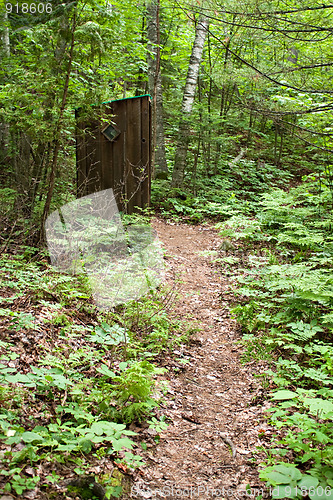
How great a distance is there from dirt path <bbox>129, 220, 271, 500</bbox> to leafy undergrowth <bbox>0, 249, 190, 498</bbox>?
0.67 ft

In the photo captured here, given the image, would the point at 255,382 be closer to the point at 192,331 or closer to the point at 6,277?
the point at 192,331

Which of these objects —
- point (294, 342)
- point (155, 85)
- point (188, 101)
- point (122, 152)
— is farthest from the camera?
point (188, 101)

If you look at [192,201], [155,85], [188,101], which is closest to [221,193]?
[192,201]

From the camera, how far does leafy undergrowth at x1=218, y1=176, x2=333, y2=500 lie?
7.78 feet

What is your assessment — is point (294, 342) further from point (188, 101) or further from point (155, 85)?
point (155, 85)

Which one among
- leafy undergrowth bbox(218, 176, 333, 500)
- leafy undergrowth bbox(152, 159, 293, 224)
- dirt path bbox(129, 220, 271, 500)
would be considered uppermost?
leafy undergrowth bbox(152, 159, 293, 224)

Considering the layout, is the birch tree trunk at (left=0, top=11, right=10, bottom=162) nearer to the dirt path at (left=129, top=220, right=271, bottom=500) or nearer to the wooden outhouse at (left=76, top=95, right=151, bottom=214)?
the wooden outhouse at (left=76, top=95, right=151, bottom=214)

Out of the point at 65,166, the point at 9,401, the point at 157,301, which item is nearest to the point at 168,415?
the point at 9,401

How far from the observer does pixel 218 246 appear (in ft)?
27.6

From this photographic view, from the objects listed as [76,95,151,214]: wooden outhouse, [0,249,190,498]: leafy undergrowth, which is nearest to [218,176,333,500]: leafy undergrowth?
[0,249,190,498]: leafy undergrowth

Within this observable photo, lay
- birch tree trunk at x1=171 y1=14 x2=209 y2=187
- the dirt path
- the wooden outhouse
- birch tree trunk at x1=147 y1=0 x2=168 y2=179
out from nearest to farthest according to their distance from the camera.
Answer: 1. the dirt path
2. the wooden outhouse
3. birch tree trunk at x1=147 y1=0 x2=168 y2=179
4. birch tree trunk at x1=171 y1=14 x2=209 y2=187

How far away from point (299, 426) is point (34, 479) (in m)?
2.05

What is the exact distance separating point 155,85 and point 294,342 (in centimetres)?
958

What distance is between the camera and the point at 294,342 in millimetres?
4234
